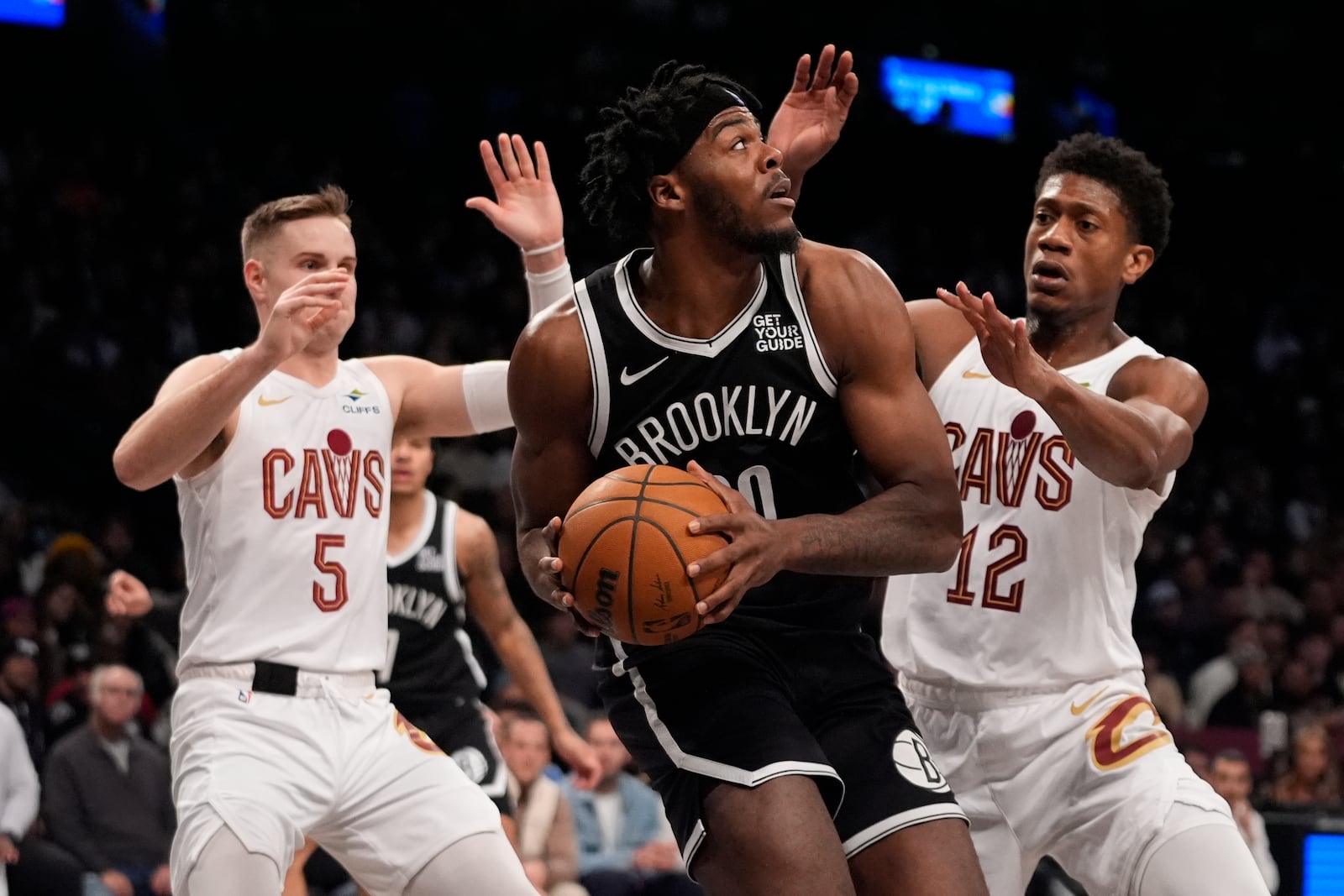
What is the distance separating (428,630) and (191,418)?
7.76 ft

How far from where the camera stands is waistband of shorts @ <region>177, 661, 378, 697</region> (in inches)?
163

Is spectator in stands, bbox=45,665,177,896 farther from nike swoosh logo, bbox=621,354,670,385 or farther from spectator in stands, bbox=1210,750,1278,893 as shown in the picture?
nike swoosh logo, bbox=621,354,670,385

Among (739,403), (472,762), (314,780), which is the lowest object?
(472,762)

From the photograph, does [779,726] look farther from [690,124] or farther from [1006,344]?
[690,124]

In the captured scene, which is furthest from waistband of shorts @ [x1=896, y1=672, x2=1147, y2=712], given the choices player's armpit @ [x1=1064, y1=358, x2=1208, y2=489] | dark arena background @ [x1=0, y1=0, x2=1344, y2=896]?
dark arena background @ [x1=0, y1=0, x2=1344, y2=896]

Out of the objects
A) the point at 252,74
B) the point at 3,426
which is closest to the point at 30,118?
the point at 252,74

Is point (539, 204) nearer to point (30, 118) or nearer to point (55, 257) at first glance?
point (55, 257)

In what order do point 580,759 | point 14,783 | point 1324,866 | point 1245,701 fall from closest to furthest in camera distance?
1. point 580,759
2. point 1324,866
3. point 14,783
4. point 1245,701

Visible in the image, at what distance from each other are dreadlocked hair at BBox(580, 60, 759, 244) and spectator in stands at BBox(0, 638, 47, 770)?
5.64 meters

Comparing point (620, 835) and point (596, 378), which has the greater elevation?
point (596, 378)

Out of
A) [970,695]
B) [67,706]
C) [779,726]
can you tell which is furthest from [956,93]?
[779,726]

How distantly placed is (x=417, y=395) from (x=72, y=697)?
15.9ft

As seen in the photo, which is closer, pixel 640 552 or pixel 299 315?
pixel 640 552

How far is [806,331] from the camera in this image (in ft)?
11.6
